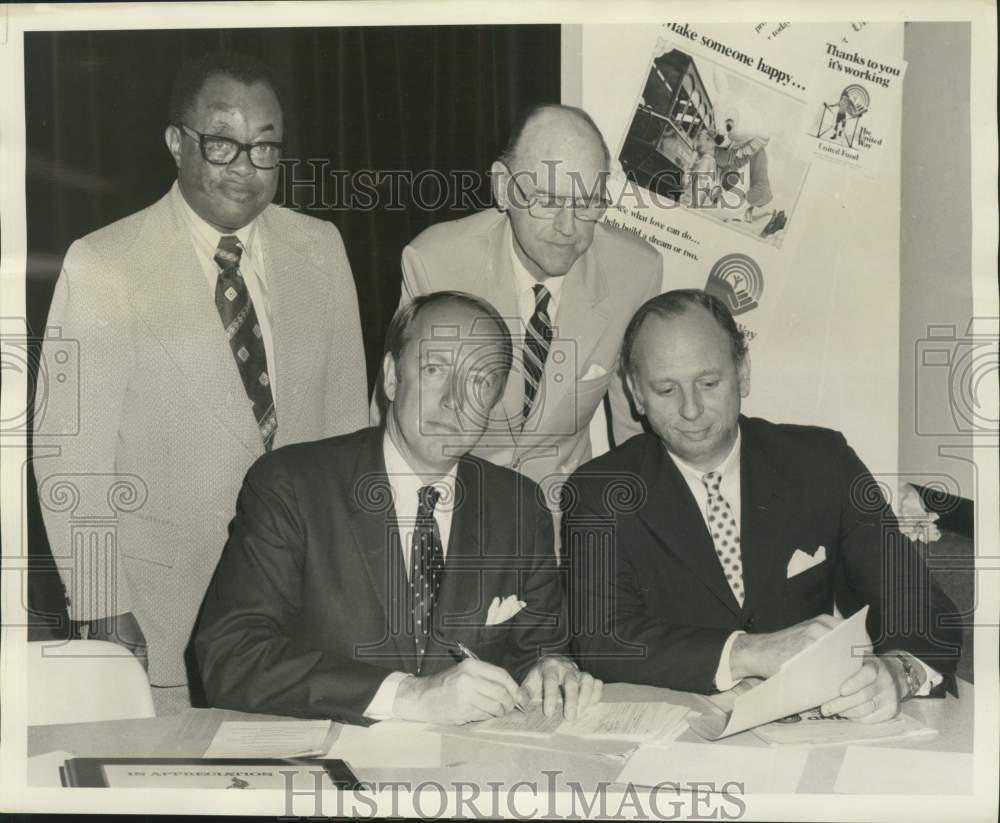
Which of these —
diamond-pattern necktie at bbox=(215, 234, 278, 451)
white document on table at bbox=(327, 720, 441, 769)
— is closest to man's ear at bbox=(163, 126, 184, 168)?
diamond-pattern necktie at bbox=(215, 234, 278, 451)

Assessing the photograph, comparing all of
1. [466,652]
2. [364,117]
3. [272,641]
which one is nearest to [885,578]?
[466,652]

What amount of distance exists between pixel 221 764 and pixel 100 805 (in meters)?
0.39

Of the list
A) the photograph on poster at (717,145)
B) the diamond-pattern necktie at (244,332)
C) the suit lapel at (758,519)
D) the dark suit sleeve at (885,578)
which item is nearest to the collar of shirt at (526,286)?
the photograph on poster at (717,145)

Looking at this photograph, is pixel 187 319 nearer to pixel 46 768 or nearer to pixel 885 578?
pixel 46 768

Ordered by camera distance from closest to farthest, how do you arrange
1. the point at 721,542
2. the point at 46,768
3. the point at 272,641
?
1. the point at 272,641
2. the point at 721,542
3. the point at 46,768

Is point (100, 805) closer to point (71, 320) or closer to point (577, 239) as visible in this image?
point (71, 320)

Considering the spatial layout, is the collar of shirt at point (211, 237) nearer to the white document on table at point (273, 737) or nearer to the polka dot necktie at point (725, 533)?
the white document on table at point (273, 737)

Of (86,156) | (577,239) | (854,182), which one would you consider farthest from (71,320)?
(854,182)

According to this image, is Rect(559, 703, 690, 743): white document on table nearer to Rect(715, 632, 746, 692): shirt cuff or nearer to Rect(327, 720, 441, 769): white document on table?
Rect(715, 632, 746, 692): shirt cuff

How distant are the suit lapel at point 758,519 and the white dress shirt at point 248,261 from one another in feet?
4.16

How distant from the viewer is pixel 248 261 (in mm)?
3123

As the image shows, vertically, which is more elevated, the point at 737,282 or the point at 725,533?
the point at 737,282

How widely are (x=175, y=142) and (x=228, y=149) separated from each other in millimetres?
149

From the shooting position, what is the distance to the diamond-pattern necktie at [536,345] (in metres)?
3.08
